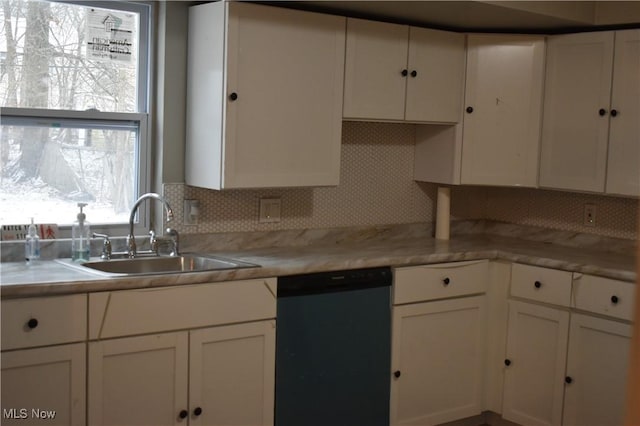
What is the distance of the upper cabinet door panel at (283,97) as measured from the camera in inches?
121

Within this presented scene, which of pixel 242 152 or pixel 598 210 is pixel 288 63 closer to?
pixel 242 152

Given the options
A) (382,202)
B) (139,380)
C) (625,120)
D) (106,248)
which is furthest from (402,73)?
(139,380)

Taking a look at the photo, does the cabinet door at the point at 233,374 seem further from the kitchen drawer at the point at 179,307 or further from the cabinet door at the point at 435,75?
the cabinet door at the point at 435,75

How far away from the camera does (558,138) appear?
373 centimetres

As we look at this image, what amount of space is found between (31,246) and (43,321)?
544 mm

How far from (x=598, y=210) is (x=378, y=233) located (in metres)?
1.08

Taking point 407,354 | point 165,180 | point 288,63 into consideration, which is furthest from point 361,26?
point 407,354

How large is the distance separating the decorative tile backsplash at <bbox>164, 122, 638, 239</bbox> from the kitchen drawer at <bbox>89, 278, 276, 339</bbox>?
1.89 ft

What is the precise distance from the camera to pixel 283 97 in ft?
10.5

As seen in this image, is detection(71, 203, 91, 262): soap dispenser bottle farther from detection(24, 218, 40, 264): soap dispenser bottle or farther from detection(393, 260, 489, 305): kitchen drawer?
detection(393, 260, 489, 305): kitchen drawer

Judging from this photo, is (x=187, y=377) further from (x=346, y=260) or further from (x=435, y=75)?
(x=435, y=75)

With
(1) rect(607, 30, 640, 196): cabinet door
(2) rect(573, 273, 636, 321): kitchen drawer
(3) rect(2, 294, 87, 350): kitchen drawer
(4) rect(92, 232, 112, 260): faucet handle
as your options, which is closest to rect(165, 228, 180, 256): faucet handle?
(4) rect(92, 232, 112, 260): faucet handle

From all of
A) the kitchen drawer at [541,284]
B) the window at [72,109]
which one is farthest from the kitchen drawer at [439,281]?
the window at [72,109]

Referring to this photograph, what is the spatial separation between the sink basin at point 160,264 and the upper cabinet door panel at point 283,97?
0.33 meters
